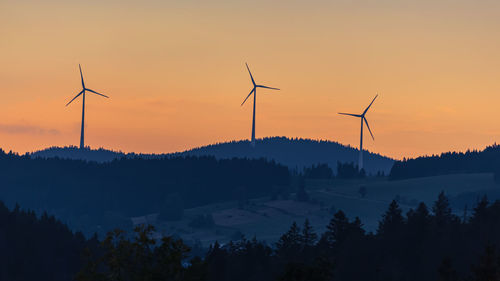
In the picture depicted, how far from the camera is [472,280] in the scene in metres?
102

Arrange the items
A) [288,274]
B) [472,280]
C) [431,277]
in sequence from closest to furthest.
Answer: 1. [288,274]
2. [472,280]
3. [431,277]

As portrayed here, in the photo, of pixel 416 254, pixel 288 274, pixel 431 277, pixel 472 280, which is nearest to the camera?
pixel 288 274

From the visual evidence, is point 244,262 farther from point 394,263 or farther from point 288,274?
point 288,274

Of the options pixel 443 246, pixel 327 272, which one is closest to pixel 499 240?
pixel 443 246

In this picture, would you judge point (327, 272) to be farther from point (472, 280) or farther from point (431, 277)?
point (431, 277)

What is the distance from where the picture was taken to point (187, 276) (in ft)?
304

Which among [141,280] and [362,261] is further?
[362,261]

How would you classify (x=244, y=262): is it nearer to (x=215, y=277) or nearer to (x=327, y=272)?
(x=215, y=277)

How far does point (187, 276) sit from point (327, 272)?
39.8ft

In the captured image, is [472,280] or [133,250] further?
[472,280]

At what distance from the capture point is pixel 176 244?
92312 millimetres

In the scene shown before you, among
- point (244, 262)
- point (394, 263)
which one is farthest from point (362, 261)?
point (244, 262)

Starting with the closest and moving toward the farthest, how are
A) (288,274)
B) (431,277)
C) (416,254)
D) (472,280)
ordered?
(288,274)
(472,280)
(431,277)
(416,254)

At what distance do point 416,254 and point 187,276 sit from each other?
109204 millimetres
